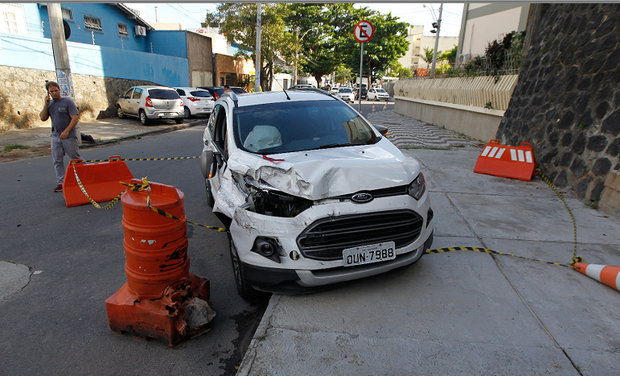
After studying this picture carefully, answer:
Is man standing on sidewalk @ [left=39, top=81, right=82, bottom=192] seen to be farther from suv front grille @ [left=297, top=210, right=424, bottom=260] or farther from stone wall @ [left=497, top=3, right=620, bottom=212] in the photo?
stone wall @ [left=497, top=3, right=620, bottom=212]

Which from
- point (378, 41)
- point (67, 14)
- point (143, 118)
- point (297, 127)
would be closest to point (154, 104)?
point (143, 118)

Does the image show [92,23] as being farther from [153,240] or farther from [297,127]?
[153,240]

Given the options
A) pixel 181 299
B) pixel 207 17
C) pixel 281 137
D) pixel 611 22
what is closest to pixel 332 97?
pixel 281 137

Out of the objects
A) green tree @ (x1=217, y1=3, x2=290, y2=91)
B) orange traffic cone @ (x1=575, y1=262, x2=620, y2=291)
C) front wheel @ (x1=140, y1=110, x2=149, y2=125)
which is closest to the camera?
orange traffic cone @ (x1=575, y1=262, x2=620, y2=291)

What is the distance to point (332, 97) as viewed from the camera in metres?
4.86

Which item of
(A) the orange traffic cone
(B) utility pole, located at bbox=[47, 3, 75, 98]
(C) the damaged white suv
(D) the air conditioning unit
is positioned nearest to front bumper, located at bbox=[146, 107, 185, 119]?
(B) utility pole, located at bbox=[47, 3, 75, 98]

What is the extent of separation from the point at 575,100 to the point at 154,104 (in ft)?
48.7

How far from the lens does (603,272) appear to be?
11.1 ft

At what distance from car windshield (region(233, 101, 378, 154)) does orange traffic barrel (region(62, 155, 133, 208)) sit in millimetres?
2990

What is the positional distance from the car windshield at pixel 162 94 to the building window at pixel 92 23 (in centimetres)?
860

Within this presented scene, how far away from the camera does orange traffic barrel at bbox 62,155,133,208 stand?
577cm

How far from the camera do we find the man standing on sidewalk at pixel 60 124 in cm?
618

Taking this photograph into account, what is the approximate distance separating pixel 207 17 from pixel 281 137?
3093 cm

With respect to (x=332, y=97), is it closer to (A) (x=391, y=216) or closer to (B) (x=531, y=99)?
(A) (x=391, y=216)
